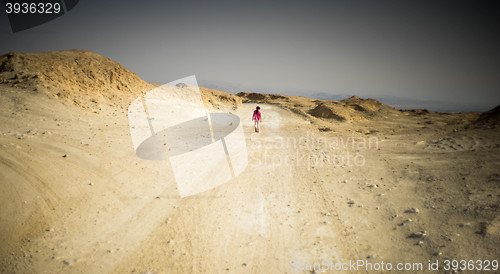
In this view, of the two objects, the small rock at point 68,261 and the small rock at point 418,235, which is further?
the small rock at point 418,235

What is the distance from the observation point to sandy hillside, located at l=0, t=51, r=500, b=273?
399 centimetres

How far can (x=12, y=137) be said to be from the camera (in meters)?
7.62

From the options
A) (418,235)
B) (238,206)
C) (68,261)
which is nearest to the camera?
(68,261)

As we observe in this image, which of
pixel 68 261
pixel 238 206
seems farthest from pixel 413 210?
pixel 68 261

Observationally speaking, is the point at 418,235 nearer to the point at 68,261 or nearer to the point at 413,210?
the point at 413,210

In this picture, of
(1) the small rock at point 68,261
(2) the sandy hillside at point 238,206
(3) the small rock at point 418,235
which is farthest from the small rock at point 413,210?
(1) the small rock at point 68,261

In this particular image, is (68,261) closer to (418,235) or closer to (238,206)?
(238,206)

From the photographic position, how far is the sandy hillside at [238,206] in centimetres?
399

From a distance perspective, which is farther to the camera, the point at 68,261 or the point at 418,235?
the point at 418,235

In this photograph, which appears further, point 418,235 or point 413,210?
point 413,210

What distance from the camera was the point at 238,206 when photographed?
5711 millimetres

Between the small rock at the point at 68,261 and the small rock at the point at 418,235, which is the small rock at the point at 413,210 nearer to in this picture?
the small rock at the point at 418,235

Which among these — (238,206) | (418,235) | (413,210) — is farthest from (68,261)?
(413,210)

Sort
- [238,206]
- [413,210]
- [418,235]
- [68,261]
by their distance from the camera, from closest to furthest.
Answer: [68,261]
[418,235]
[413,210]
[238,206]
